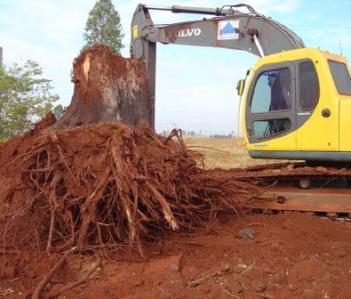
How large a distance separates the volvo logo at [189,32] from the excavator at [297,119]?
0.98 m

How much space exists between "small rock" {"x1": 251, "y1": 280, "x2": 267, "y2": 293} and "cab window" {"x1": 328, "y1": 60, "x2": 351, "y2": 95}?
3.05m

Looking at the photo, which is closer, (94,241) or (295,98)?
(94,241)

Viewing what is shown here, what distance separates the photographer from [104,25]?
98.9 ft

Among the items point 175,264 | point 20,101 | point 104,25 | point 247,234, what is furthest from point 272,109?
point 104,25

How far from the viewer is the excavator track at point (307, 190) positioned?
6.76m

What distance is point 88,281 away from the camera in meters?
4.62

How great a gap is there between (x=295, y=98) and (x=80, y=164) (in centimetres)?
288

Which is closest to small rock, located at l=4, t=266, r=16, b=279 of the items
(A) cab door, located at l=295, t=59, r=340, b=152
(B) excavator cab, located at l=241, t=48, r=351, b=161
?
(B) excavator cab, located at l=241, t=48, r=351, b=161

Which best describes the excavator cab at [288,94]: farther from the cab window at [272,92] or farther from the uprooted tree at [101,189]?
the uprooted tree at [101,189]

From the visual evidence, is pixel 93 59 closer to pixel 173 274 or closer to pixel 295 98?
pixel 295 98

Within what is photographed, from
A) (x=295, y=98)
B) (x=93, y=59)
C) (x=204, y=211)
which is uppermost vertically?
(x=93, y=59)

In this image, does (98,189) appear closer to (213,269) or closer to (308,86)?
(213,269)

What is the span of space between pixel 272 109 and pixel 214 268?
282cm

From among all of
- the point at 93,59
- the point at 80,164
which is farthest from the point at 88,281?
the point at 93,59
